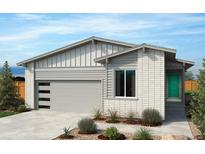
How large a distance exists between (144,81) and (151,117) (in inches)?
78.3

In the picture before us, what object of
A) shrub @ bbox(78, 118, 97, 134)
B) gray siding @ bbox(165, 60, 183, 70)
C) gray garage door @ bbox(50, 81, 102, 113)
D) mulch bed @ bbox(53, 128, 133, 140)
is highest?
gray siding @ bbox(165, 60, 183, 70)

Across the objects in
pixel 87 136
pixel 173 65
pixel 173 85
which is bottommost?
pixel 87 136

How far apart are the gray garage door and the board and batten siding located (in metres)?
1.14

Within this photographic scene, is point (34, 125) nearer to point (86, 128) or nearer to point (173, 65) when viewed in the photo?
point (86, 128)

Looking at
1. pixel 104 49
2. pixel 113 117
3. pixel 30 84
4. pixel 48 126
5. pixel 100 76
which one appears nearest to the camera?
pixel 48 126

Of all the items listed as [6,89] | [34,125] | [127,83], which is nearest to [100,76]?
[127,83]

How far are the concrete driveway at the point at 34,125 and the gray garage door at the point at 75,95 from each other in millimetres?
912

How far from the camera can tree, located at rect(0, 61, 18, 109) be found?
55.7ft

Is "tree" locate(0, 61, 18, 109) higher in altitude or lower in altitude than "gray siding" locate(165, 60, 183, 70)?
lower

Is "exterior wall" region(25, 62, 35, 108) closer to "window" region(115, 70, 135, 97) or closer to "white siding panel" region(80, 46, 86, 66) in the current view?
"white siding panel" region(80, 46, 86, 66)

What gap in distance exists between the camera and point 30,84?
1683 cm

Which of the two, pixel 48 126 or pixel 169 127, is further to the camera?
pixel 48 126

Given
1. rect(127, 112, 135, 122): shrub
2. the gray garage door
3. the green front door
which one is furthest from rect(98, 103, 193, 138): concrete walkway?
the green front door
